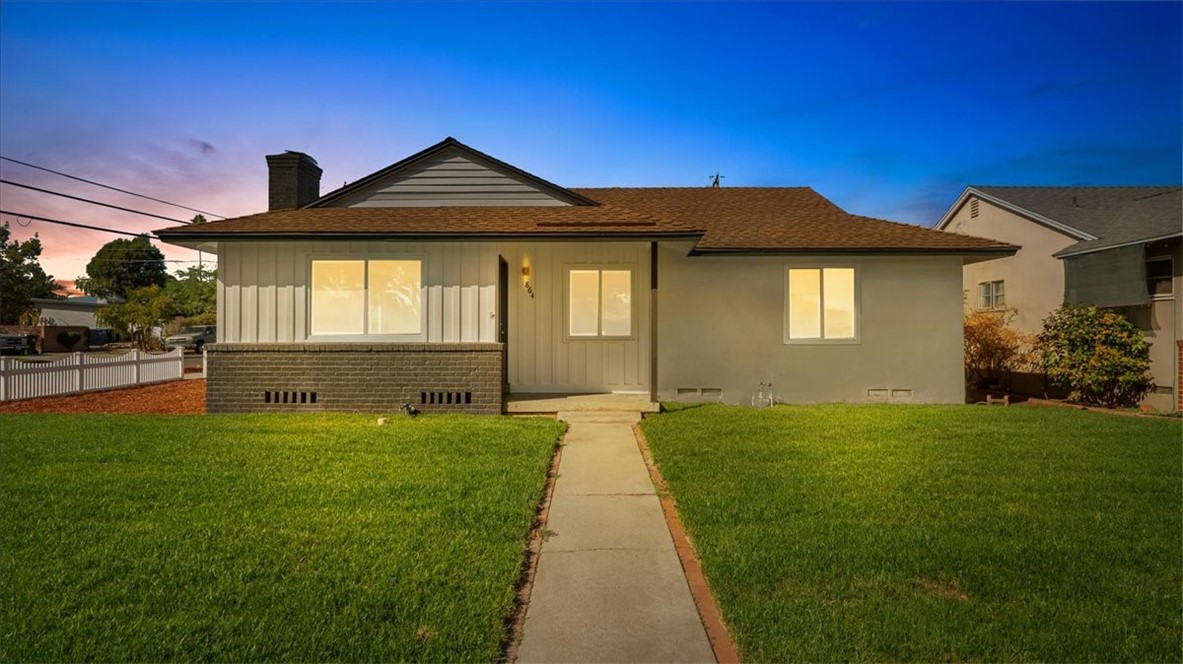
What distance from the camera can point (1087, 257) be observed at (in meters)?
13.7

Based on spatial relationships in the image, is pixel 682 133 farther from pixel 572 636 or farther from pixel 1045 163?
pixel 1045 163

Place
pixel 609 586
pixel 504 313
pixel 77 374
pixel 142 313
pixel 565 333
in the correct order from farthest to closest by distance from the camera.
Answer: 1. pixel 142 313
2. pixel 77 374
3. pixel 565 333
4. pixel 504 313
5. pixel 609 586

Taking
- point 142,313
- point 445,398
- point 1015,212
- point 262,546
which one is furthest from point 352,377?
point 142,313

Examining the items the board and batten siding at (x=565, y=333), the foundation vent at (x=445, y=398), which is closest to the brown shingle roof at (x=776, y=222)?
the board and batten siding at (x=565, y=333)

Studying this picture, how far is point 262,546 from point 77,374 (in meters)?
13.2

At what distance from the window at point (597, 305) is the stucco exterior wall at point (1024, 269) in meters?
9.75

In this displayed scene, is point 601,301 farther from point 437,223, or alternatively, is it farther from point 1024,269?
point 1024,269

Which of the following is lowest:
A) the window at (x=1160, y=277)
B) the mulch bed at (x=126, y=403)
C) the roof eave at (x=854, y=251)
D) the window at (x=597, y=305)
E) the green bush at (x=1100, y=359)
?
the mulch bed at (x=126, y=403)

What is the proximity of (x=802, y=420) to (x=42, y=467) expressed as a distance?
9.80 meters

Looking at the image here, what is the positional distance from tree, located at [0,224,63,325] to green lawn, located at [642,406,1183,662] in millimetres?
62459

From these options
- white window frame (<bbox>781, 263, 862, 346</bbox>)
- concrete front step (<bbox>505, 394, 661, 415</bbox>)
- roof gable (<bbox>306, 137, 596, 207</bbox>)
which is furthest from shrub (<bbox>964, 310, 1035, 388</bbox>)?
roof gable (<bbox>306, 137, 596, 207</bbox>)

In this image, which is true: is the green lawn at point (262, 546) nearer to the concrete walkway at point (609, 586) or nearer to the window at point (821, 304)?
the concrete walkway at point (609, 586)

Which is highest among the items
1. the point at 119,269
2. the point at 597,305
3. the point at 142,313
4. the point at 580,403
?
the point at 119,269

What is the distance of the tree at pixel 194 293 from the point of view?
46.9 m
